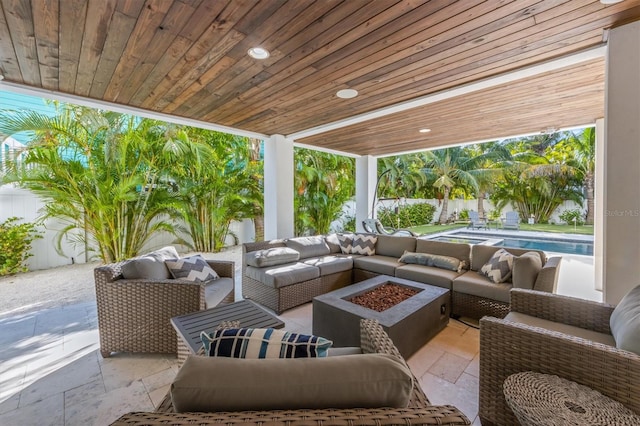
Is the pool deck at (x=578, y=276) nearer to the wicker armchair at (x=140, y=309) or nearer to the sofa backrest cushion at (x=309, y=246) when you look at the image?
the sofa backrest cushion at (x=309, y=246)

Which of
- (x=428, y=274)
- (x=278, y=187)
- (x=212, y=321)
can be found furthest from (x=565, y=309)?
(x=278, y=187)

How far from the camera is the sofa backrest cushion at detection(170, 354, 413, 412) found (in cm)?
86

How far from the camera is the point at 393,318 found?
2.35 metres

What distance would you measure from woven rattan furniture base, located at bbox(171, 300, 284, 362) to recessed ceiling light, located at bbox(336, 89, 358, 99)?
2559 mm

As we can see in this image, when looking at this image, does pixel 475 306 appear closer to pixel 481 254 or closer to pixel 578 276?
pixel 481 254

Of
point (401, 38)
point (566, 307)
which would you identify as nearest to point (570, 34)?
point (401, 38)

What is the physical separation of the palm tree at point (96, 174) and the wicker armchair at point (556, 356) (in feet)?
18.0

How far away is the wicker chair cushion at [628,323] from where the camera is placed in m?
1.42

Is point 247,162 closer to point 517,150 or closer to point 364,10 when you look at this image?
point 364,10

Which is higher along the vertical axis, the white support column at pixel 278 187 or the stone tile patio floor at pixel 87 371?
the white support column at pixel 278 187

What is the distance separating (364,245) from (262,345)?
3.84 metres

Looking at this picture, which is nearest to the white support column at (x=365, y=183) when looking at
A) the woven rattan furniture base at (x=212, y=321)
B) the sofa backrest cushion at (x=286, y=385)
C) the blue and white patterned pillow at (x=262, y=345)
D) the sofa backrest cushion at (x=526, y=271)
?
the sofa backrest cushion at (x=526, y=271)

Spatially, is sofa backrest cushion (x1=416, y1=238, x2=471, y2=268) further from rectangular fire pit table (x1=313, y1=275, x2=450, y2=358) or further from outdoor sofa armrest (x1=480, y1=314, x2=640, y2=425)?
outdoor sofa armrest (x1=480, y1=314, x2=640, y2=425)

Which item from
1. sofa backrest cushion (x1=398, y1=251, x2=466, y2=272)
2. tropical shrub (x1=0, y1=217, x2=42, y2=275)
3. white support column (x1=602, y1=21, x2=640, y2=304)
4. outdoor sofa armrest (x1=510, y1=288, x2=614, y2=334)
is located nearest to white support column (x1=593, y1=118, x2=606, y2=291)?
sofa backrest cushion (x1=398, y1=251, x2=466, y2=272)
